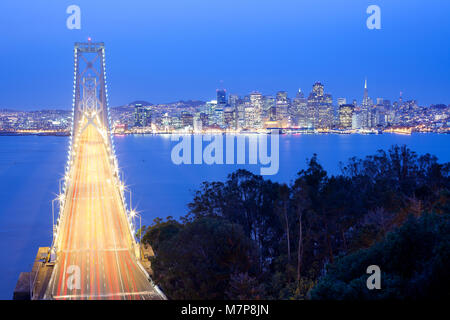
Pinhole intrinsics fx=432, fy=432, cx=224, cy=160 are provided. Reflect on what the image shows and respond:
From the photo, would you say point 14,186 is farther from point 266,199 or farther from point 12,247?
point 266,199

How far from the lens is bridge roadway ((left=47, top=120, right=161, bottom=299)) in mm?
6910

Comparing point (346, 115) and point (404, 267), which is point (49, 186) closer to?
point (404, 267)

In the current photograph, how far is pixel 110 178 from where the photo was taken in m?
19.0

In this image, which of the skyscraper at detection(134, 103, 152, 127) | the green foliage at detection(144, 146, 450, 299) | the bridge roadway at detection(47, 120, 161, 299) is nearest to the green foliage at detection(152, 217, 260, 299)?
the green foliage at detection(144, 146, 450, 299)

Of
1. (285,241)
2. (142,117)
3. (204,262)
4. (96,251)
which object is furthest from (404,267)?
(142,117)

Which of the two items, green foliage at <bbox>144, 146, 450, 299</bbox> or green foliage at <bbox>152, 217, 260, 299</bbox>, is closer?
green foliage at <bbox>144, 146, 450, 299</bbox>

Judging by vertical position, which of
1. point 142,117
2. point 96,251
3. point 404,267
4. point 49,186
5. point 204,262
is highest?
point 142,117

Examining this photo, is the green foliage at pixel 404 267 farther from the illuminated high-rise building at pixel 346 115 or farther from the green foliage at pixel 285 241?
the illuminated high-rise building at pixel 346 115

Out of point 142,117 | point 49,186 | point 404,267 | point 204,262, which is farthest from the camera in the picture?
point 142,117

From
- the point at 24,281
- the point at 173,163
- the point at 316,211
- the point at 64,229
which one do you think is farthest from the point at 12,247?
the point at 173,163

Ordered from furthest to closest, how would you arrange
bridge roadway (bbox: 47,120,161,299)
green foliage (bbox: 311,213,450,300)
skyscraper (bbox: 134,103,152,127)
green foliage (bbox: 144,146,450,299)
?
1. skyscraper (bbox: 134,103,152,127)
2. bridge roadway (bbox: 47,120,161,299)
3. green foliage (bbox: 144,146,450,299)
4. green foliage (bbox: 311,213,450,300)

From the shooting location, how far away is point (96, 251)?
29.6 feet

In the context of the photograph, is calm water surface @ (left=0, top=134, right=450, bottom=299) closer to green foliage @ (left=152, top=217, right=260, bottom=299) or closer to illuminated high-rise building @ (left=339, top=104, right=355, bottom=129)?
green foliage @ (left=152, top=217, right=260, bottom=299)

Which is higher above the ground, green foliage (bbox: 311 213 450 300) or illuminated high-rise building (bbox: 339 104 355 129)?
illuminated high-rise building (bbox: 339 104 355 129)
